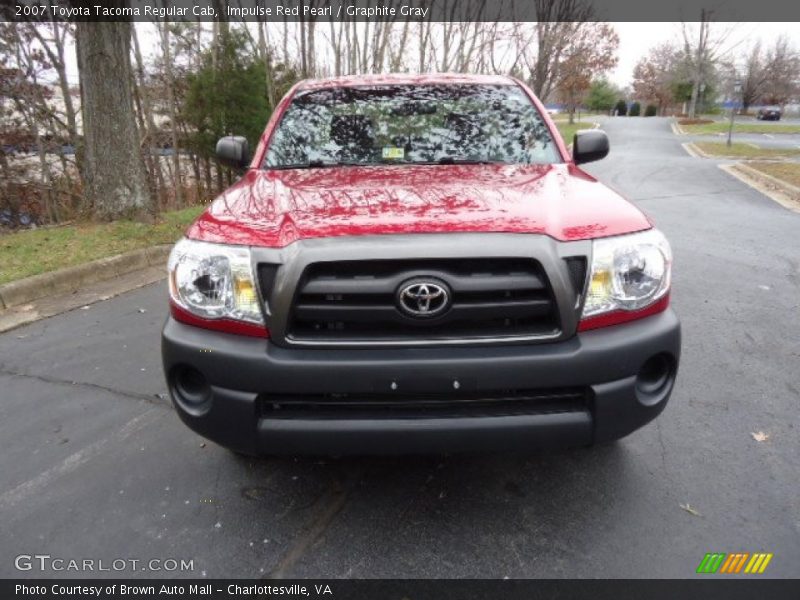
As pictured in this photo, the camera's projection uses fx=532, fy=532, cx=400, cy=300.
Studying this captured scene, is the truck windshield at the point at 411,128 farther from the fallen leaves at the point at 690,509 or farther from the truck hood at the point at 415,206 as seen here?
the fallen leaves at the point at 690,509

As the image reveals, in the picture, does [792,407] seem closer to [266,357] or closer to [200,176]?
[266,357]

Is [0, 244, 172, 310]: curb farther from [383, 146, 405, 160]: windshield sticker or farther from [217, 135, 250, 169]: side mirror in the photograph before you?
[383, 146, 405, 160]: windshield sticker

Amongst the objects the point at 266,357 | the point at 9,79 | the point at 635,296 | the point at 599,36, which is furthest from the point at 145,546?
the point at 599,36

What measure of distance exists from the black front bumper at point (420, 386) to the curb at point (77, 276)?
373 centimetres

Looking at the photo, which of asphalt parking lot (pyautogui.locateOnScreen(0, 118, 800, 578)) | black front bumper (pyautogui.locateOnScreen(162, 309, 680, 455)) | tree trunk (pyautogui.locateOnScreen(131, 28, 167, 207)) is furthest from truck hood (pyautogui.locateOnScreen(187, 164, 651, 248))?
tree trunk (pyautogui.locateOnScreen(131, 28, 167, 207))

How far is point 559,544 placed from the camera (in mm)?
2037

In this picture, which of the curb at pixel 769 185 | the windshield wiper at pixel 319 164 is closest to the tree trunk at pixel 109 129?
the windshield wiper at pixel 319 164

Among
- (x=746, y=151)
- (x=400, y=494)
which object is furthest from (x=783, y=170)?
(x=400, y=494)

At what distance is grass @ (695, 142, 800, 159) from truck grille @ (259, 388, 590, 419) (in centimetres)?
1985

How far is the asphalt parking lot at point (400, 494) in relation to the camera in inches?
78.5

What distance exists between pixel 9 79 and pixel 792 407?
12.0 metres

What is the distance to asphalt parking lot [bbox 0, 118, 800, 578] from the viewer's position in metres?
1.99

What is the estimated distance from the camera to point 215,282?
1.95 m

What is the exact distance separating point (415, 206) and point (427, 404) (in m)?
0.75
